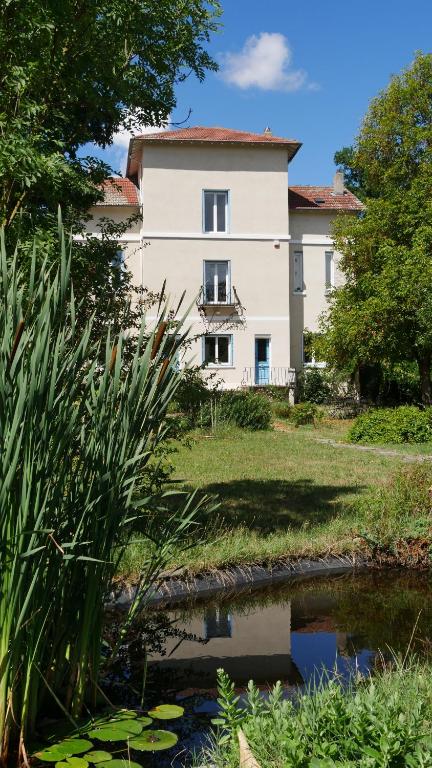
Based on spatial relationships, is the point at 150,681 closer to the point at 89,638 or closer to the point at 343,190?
the point at 89,638

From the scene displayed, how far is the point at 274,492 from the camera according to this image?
32.5 ft

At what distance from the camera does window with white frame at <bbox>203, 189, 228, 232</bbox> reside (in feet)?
102

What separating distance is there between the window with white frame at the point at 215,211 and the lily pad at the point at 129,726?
28609 millimetres

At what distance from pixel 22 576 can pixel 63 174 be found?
144 inches

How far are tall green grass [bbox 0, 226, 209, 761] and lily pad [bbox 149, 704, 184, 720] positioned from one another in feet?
1.11

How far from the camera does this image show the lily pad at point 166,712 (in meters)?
3.58

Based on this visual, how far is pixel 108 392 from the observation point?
314 centimetres

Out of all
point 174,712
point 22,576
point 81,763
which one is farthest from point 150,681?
point 22,576

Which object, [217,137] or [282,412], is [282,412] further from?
[217,137]

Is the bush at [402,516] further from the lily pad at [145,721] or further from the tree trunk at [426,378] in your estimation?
the tree trunk at [426,378]

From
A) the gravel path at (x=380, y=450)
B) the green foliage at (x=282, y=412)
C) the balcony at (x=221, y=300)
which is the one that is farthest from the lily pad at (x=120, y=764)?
the balcony at (x=221, y=300)

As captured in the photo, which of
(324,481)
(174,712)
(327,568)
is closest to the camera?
(174,712)

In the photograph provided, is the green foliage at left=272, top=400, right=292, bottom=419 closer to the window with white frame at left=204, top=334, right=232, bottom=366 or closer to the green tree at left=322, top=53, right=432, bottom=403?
the green tree at left=322, top=53, right=432, bottom=403

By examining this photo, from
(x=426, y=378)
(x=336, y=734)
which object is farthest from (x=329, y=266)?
(x=336, y=734)
